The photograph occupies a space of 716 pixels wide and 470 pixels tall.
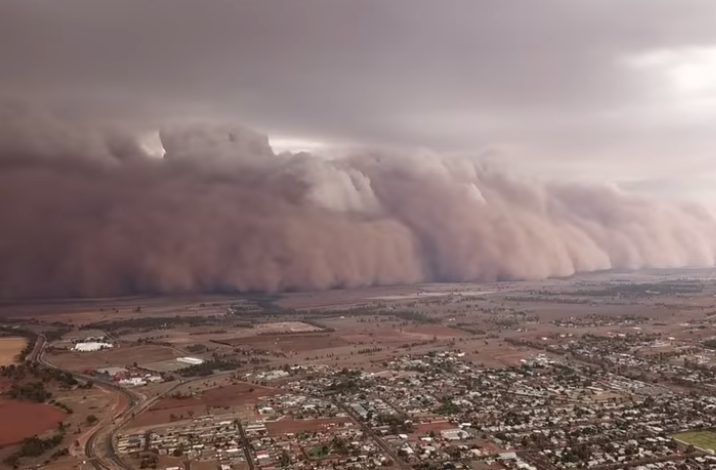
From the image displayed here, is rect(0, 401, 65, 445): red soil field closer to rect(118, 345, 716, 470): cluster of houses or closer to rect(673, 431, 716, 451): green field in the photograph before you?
rect(118, 345, 716, 470): cluster of houses

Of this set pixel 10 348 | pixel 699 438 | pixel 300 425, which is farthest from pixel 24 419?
pixel 699 438

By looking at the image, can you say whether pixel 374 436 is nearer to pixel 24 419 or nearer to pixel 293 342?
pixel 24 419

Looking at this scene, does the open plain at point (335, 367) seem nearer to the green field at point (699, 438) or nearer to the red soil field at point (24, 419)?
the red soil field at point (24, 419)

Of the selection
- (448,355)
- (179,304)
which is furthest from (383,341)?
(179,304)

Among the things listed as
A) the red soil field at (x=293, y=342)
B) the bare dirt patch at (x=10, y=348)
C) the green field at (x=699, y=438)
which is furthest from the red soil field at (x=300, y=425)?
the bare dirt patch at (x=10, y=348)

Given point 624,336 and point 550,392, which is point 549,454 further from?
point 624,336

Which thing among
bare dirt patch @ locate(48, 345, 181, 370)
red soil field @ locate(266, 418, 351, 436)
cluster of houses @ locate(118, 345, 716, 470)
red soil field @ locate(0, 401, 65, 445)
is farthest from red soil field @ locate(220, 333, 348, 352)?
red soil field @ locate(0, 401, 65, 445)
